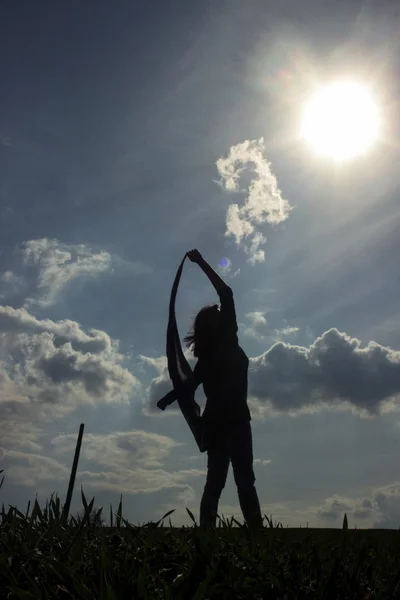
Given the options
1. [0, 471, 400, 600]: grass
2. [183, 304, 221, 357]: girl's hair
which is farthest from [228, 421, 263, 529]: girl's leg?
[0, 471, 400, 600]: grass

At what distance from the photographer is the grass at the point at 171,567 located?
6.98 feet

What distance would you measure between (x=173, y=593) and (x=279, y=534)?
1675 millimetres

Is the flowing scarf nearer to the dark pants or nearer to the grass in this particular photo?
the dark pants

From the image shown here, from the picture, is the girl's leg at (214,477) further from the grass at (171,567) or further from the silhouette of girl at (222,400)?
the grass at (171,567)

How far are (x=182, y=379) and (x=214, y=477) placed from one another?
1549mm

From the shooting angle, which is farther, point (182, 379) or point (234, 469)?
point (182, 379)

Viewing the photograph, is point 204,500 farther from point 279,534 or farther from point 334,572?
point 334,572

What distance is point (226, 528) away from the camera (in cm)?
332

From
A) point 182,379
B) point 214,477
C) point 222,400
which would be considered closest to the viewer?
point 214,477

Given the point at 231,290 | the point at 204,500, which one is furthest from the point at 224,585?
the point at 231,290

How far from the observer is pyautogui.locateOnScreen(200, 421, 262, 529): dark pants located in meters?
5.66

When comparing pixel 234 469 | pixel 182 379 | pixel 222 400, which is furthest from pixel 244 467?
pixel 182 379

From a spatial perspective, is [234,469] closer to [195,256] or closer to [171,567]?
[195,256]

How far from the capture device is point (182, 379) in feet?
23.3
